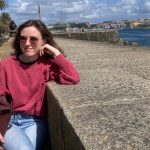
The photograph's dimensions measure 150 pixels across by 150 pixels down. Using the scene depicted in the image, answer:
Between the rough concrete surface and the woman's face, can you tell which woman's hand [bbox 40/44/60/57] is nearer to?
the woman's face

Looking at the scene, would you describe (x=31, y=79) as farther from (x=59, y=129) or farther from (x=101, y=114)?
(x=101, y=114)

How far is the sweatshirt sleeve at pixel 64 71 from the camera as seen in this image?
3.74m

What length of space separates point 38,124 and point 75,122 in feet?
3.68

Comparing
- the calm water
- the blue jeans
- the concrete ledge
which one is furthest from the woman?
the calm water

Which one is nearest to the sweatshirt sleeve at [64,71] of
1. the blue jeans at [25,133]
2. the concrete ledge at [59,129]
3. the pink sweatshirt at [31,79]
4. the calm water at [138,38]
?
the pink sweatshirt at [31,79]

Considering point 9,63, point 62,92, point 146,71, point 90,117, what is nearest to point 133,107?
point 90,117

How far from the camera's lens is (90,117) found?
2623 millimetres

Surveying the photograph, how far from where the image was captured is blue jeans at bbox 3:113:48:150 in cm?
312

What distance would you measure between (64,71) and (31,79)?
0.30 meters

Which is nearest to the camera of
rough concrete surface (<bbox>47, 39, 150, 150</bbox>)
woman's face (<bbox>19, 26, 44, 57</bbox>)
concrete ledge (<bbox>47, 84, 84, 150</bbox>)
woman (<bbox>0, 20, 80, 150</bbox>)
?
rough concrete surface (<bbox>47, 39, 150, 150</bbox>)

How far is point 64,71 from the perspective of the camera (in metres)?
3.74

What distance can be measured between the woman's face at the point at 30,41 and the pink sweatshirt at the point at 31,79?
0.33ft

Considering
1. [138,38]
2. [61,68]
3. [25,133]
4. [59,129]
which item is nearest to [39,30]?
[61,68]

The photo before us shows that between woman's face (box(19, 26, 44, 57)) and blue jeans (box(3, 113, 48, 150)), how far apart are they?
56 cm
